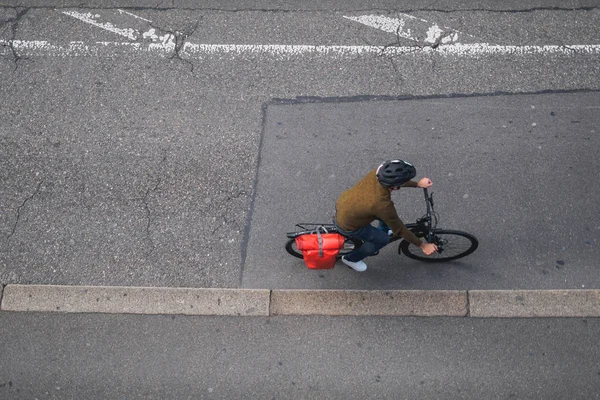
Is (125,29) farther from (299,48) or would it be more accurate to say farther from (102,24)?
(299,48)

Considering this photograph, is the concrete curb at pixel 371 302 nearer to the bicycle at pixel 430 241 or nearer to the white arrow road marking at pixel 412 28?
the bicycle at pixel 430 241

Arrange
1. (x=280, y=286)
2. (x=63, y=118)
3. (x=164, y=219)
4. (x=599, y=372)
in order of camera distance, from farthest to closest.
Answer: (x=63, y=118) < (x=164, y=219) < (x=280, y=286) < (x=599, y=372)

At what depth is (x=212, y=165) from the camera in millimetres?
6223

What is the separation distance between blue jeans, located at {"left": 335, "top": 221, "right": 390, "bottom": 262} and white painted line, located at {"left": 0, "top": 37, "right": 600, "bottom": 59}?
2.77 meters

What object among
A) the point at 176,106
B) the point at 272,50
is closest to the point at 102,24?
the point at 176,106

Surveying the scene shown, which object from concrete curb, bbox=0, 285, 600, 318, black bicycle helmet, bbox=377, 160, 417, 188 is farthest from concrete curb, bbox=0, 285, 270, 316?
black bicycle helmet, bbox=377, 160, 417, 188

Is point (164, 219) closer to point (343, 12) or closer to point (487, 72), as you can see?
point (343, 12)

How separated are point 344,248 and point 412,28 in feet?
10.8

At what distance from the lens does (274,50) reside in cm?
698

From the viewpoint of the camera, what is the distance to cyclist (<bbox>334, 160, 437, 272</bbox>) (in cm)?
430

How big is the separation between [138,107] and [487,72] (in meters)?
4.21

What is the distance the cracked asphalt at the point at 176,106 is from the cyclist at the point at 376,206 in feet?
4.14

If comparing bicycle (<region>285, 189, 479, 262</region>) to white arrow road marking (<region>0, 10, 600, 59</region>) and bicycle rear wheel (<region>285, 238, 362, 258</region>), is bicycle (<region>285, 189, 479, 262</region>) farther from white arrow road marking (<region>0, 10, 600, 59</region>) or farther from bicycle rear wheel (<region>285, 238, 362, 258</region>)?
white arrow road marking (<region>0, 10, 600, 59</region>)

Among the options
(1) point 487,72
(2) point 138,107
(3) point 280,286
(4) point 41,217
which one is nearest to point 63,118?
(2) point 138,107
